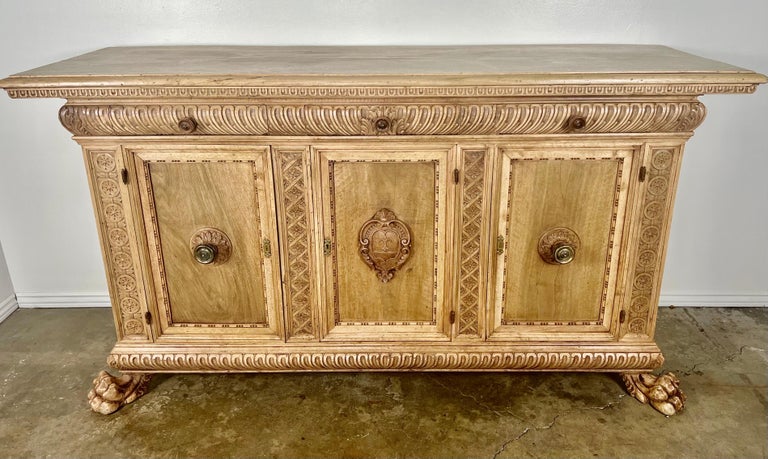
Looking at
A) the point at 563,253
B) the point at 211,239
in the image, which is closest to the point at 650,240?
the point at 563,253

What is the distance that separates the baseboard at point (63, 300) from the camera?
2.85 m

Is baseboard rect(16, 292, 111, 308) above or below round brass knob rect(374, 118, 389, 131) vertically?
below

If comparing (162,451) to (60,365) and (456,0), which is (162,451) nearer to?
(60,365)

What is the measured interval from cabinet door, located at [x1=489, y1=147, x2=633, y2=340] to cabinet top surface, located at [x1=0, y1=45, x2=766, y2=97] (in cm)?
26

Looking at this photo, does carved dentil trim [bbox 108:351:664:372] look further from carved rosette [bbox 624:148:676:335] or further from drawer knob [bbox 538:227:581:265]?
drawer knob [bbox 538:227:581:265]

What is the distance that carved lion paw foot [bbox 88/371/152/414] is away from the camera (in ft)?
7.00

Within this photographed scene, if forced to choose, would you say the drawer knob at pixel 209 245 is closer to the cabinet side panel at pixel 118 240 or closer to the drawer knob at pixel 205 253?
the drawer knob at pixel 205 253

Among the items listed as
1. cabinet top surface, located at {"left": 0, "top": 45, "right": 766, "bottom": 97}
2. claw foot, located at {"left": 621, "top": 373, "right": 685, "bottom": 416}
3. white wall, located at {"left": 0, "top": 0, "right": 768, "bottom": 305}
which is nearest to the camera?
cabinet top surface, located at {"left": 0, "top": 45, "right": 766, "bottom": 97}

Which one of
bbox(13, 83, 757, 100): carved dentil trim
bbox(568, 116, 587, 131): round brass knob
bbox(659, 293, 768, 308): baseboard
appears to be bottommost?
bbox(659, 293, 768, 308): baseboard

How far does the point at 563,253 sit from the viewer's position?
6.46 ft

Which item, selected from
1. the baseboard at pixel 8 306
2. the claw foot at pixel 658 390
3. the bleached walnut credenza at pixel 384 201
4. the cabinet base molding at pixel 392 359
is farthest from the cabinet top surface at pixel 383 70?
the baseboard at pixel 8 306

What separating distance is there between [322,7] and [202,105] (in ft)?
2.76

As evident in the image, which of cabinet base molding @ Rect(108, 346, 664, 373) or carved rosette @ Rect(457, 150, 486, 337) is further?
cabinet base molding @ Rect(108, 346, 664, 373)

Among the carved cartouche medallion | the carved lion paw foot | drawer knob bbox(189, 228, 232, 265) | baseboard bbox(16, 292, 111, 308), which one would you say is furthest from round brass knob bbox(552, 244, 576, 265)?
baseboard bbox(16, 292, 111, 308)
